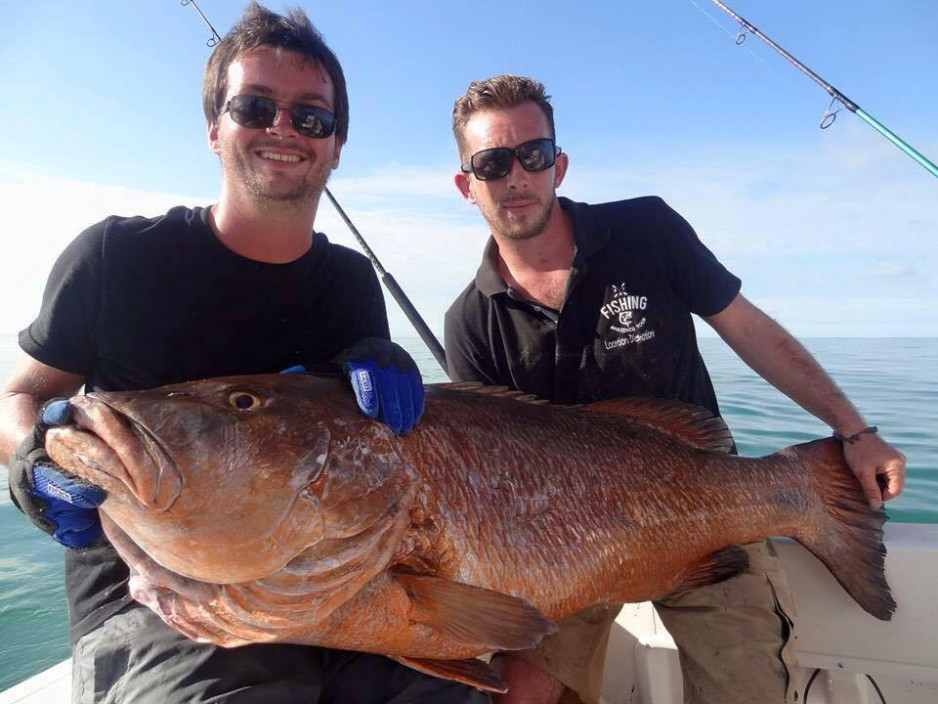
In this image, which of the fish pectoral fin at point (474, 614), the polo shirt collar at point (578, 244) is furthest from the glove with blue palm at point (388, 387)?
the polo shirt collar at point (578, 244)

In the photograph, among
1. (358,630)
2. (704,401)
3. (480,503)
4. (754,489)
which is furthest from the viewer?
(704,401)

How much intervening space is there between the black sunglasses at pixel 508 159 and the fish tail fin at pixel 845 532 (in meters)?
1.80

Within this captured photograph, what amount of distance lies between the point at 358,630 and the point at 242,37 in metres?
2.44

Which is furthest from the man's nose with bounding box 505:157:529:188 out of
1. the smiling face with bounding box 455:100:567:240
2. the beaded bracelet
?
the beaded bracelet

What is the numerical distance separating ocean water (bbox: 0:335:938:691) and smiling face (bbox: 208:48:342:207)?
9.47 feet

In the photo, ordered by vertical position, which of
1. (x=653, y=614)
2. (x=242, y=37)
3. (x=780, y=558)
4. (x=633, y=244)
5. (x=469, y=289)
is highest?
(x=242, y=37)

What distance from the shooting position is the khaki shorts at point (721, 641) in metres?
2.44

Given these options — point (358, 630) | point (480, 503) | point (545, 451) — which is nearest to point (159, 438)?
point (358, 630)

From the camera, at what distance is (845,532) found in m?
2.48

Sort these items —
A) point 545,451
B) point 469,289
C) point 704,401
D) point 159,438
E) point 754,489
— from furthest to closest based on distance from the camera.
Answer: point 469,289
point 704,401
point 754,489
point 545,451
point 159,438

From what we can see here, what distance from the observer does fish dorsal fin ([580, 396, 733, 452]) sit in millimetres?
2432

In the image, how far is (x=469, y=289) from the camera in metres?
3.29

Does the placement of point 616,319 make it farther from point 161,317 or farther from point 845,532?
point 161,317

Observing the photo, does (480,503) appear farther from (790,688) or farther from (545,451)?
(790,688)
